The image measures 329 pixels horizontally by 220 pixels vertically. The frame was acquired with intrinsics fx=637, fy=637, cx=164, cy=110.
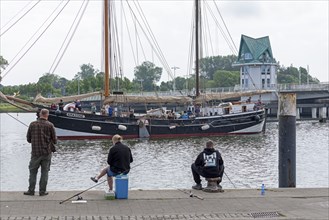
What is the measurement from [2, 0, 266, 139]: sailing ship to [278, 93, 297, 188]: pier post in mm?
32618

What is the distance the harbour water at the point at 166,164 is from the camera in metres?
24.1

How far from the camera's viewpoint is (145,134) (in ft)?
171

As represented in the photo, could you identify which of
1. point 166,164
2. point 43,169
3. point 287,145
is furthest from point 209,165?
point 166,164

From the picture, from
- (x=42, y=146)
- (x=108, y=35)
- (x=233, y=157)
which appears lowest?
(x=233, y=157)

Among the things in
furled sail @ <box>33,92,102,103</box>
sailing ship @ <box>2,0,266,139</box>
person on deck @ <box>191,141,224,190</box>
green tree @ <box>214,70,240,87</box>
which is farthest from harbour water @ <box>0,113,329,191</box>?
green tree @ <box>214,70,240,87</box>

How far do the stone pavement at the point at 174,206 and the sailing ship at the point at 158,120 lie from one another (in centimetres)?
3405

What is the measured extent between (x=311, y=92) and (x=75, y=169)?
74.1m

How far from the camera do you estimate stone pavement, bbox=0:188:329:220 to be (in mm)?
11375

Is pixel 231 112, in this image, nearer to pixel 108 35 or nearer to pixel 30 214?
pixel 108 35

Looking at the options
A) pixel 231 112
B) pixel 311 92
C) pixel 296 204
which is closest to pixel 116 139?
pixel 296 204

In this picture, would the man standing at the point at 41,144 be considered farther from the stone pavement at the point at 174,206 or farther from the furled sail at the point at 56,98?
the furled sail at the point at 56,98

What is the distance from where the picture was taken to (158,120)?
52719 millimetres

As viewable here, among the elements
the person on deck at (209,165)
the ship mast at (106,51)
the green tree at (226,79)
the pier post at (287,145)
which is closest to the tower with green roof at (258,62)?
the green tree at (226,79)

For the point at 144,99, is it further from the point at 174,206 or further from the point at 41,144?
the point at 174,206
